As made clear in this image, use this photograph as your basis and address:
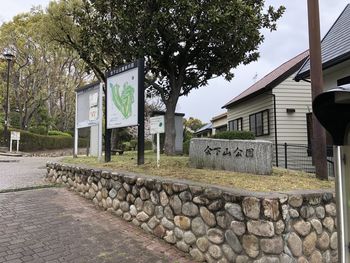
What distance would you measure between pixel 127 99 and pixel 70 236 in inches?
156

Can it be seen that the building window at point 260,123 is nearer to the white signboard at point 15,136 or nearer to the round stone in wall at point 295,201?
the round stone in wall at point 295,201

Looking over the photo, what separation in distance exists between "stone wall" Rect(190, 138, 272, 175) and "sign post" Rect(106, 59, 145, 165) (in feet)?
4.76

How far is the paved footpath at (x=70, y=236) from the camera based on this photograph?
4.81 m

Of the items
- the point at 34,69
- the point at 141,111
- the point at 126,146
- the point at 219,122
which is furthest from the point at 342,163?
the point at 34,69

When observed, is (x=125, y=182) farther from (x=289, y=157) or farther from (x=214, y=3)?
(x=289, y=157)

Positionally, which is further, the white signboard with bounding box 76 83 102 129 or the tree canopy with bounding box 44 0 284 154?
the white signboard with bounding box 76 83 102 129

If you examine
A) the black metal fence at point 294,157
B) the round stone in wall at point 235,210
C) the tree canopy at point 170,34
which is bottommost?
the round stone in wall at point 235,210

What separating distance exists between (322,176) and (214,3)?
20.4ft

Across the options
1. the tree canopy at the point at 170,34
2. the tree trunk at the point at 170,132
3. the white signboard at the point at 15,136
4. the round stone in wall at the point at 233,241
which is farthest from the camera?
the white signboard at the point at 15,136

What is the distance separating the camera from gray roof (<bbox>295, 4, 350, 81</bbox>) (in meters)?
9.27

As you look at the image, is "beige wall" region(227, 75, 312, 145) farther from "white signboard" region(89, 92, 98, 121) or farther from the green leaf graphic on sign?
the green leaf graphic on sign

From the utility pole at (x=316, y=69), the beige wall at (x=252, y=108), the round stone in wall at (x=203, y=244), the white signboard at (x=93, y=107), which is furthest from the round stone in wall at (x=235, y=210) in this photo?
the beige wall at (x=252, y=108)

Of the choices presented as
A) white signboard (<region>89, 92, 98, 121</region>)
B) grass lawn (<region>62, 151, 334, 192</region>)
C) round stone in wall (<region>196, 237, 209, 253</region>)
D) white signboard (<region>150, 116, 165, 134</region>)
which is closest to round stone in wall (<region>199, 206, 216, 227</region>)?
round stone in wall (<region>196, 237, 209, 253</region>)

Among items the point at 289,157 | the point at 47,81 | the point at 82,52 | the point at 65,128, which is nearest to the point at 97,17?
the point at 82,52
